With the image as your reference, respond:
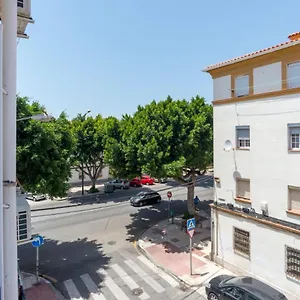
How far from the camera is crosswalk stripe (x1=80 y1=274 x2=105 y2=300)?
10.8 metres

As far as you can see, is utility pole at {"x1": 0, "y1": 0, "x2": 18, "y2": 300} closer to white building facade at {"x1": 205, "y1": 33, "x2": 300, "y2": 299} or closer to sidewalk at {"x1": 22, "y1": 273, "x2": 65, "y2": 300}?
sidewalk at {"x1": 22, "y1": 273, "x2": 65, "y2": 300}

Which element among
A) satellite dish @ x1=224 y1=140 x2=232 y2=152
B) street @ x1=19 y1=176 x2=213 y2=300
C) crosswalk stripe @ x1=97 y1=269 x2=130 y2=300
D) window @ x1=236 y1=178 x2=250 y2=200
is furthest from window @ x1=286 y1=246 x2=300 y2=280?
crosswalk stripe @ x1=97 y1=269 x2=130 y2=300

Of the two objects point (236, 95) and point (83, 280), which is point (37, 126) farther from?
point (236, 95)

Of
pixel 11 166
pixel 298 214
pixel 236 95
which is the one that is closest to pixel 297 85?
pixel 236 95

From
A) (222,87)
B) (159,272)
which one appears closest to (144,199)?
(159,272)

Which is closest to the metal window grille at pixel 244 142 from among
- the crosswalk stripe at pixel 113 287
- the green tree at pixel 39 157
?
the crosswalk stripe at pixel 113 287

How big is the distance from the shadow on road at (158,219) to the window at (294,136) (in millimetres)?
8476

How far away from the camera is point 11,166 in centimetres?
336

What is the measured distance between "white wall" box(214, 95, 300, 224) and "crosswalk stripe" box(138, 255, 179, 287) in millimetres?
4612

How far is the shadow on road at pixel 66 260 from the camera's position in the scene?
12523mm

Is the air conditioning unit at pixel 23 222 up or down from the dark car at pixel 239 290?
up

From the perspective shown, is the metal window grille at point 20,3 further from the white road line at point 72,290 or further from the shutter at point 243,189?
the shutter at point 243,189

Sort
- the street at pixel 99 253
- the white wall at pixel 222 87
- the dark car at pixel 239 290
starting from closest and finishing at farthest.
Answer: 1. the dark car at pixel 239 290
2. the street at pixel 99 253
3. the white wall at pixel 222 87

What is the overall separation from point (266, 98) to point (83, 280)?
1162 centimetres
